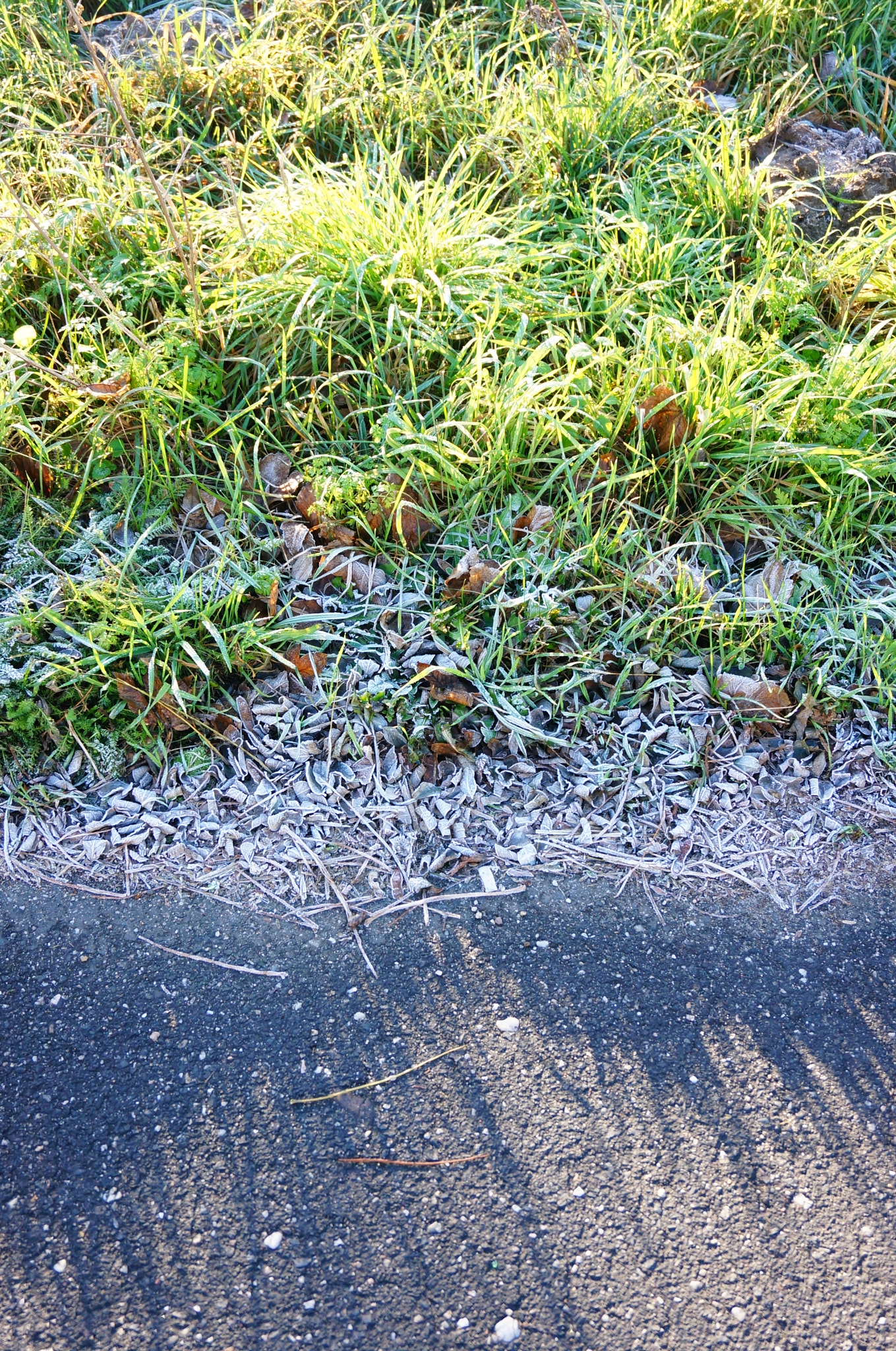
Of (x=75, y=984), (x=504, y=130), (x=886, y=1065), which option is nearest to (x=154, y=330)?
(x=504, y=130)

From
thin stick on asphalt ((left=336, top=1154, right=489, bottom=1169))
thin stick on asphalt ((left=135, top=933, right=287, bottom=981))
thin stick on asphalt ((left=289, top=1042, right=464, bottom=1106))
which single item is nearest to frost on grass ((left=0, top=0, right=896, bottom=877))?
thin stick on asphalt ((left=135, top=933, right=287, bottom=981))

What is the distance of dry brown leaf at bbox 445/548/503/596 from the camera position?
8.29ft

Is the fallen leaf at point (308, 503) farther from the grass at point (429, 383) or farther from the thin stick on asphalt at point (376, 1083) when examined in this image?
the thin stick on asphalt at point (376, 1083)

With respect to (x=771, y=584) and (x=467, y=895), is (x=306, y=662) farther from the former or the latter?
(x=771, y=584)

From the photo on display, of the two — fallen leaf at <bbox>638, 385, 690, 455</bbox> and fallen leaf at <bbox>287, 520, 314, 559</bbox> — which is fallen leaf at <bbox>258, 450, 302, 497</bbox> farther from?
fallen leaf at <bbox>638, 385, 690, 455</bbox>

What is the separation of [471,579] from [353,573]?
14.7 inches

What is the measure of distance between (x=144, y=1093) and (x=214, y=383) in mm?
2083

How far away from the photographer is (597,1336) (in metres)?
1.58

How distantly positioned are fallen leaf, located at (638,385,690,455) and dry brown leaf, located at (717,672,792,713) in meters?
0.75

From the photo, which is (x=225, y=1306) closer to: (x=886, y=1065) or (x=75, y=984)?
(x=75, y=984)

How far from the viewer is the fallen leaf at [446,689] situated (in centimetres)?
242

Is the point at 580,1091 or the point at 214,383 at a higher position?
the point at 214,383

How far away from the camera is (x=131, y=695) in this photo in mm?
2430

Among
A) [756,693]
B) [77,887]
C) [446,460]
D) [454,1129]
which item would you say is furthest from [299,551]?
[454,1129]
